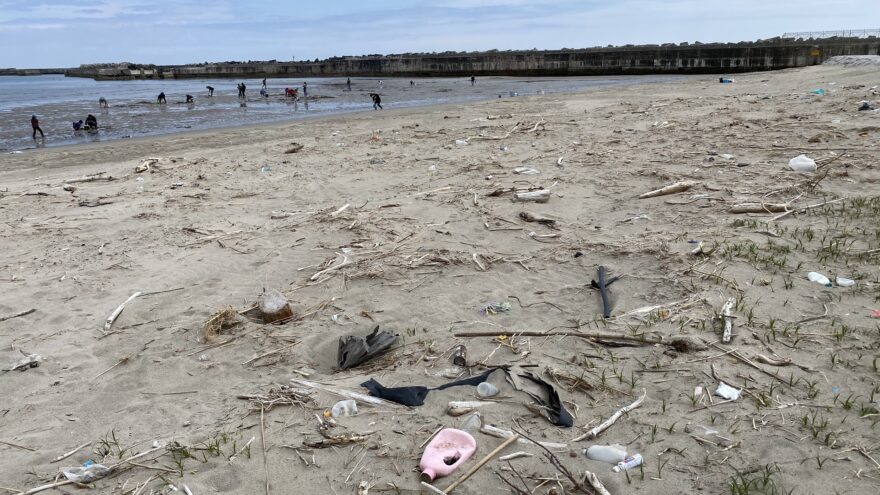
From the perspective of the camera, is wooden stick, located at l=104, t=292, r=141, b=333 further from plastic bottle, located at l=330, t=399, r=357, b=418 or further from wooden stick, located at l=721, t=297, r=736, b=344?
wooden stick, located at l=721, t=297, r=736, b=344

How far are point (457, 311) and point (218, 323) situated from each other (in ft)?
5.74

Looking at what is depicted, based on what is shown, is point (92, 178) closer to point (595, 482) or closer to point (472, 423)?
point (472, 423)

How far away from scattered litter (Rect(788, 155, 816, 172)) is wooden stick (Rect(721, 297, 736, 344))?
3.94 m

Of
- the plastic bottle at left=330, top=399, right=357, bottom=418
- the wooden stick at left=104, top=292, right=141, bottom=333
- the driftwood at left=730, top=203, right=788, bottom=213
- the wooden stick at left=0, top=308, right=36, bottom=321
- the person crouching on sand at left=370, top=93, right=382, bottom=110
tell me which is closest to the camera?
the plastic bottle at left=330, top=399, right=357, bottom=418

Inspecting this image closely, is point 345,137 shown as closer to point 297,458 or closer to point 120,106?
point 297,458

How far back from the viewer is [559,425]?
2.74 meters

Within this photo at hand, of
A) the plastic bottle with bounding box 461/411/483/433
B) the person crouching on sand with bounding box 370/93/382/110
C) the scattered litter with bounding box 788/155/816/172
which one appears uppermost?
the person crouching on sand with bounding box 370/93/382/110

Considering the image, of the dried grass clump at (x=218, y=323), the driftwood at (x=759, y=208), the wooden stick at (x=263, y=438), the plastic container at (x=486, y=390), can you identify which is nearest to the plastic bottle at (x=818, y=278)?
the driftwood at (x=759, y=208)

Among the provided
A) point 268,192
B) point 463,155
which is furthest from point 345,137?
point 268,192

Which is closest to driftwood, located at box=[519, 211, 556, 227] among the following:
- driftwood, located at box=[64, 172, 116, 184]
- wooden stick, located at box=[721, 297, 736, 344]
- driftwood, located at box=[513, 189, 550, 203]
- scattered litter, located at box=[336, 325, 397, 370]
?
driftwood, located at box=[513, 189, 550, 203]

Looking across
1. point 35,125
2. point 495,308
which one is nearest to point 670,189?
point 495,308

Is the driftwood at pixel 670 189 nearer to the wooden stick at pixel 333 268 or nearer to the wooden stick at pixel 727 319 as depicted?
the wooden stick at pixel 727 319

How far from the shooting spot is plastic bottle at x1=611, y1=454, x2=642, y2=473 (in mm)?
2406

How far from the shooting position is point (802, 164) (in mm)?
6660
